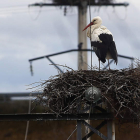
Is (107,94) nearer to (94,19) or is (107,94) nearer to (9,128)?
(94,19)

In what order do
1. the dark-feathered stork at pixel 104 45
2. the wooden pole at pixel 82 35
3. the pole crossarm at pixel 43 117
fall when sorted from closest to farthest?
1. the pole crossarm at pixel 43 117
2. the dark-feathered stork at pixel 104 45
3. the wooden pole at pixel 82 35

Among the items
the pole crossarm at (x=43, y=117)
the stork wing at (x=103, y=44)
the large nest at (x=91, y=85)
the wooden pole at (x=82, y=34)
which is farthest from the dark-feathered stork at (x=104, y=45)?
the wooden pole at (x=82, y=34)

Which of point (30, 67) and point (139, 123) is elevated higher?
point (30, 67)

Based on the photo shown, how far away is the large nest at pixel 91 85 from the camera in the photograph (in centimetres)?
Answer: 517

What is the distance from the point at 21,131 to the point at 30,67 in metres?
8.57

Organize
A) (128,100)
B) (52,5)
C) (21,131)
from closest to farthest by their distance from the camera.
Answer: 1. (128,100)
2. (52,5)
3. (21,131)

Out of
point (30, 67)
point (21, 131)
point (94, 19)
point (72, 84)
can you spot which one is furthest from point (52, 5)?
point (72, 84)

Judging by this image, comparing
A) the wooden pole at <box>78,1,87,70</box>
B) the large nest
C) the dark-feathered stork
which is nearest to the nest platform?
the large nest

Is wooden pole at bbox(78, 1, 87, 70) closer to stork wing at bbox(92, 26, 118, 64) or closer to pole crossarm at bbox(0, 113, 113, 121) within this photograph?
stork wing at bbox(92, 26, 118, 64)

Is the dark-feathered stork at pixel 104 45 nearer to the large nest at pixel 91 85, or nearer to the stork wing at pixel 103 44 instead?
the stork wing at pixel 103 44

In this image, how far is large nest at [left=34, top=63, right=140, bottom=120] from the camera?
5.17m

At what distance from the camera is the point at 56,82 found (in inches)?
217

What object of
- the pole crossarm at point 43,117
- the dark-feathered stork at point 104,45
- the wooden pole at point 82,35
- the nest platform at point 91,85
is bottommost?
the pole crossarm at point 43,117

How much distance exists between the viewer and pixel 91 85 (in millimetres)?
5223
